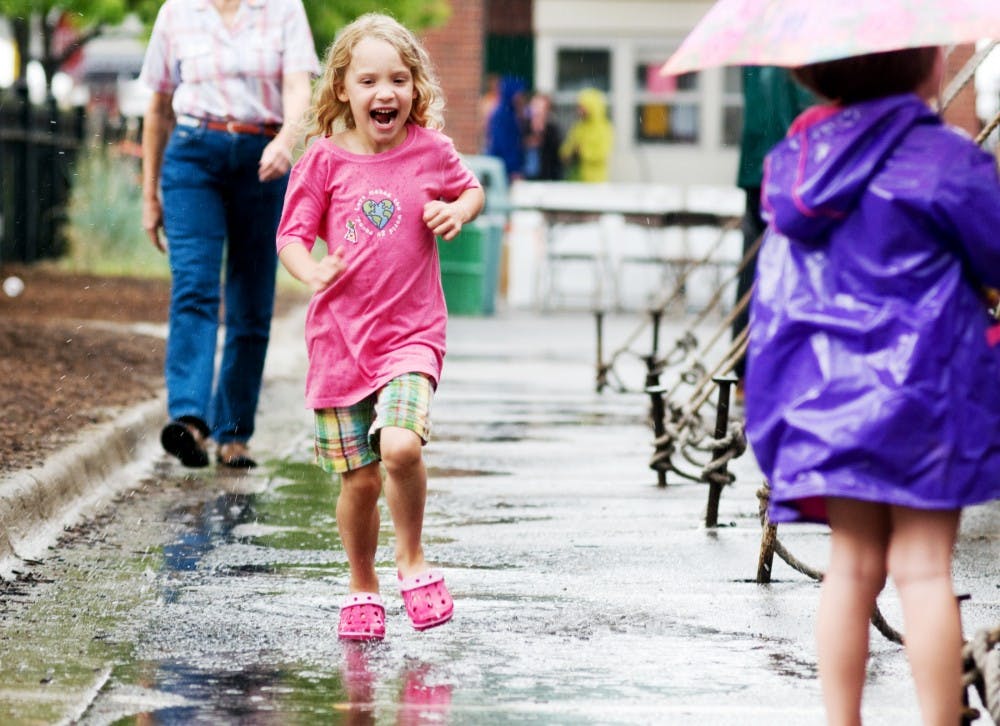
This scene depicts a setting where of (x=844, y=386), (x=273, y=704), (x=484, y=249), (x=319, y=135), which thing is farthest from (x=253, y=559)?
(x=484, y=249)

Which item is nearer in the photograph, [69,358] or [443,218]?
[443,218]

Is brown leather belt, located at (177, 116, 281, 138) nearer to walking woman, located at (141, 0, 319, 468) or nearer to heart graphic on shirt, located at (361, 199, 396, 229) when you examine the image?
walking woman, located at (141, 0, 319, 468)

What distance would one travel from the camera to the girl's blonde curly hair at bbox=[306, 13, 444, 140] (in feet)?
17.0

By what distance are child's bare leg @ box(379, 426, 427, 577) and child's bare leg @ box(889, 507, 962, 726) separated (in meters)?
1.62

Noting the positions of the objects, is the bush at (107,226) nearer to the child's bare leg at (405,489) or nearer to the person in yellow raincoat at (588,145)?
the person in yellow raincoat at (588,145)

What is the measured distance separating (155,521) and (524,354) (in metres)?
8.29

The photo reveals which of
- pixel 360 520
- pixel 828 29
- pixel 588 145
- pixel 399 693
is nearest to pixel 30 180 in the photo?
pixel 588 145

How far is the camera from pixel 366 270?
16.5 ft

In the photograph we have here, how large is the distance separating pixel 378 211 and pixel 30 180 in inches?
599

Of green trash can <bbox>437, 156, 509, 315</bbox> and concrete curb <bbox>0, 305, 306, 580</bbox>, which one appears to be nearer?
concrete curb <bbox>0, 305, 306, 580</bbox>

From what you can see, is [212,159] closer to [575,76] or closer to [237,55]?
[237,55]

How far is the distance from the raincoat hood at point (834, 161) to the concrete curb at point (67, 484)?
2909 mm

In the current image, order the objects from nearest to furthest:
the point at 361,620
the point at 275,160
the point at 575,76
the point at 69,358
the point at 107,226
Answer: the point at 361,620 < the point at 275,160 < the point at 69,358 < the point at 107,226 < the point at 575,76

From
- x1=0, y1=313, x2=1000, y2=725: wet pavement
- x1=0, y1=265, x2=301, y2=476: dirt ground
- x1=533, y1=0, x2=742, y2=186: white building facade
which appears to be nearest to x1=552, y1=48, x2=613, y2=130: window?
x1=533, y1=0, x2=742, y2=186: white building facade
